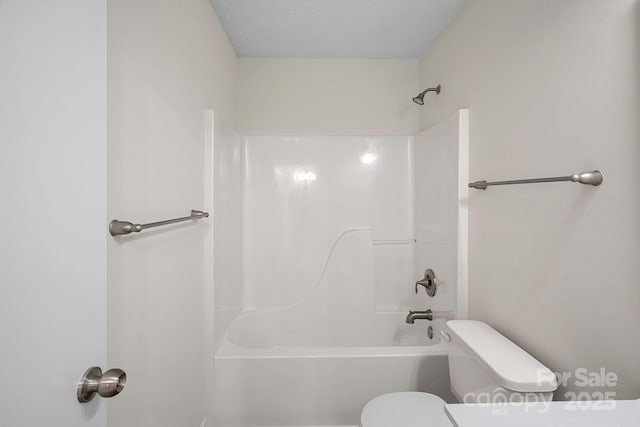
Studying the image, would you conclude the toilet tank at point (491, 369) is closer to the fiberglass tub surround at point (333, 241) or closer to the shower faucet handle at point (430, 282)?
the shower faucet handle at point (430, 282)

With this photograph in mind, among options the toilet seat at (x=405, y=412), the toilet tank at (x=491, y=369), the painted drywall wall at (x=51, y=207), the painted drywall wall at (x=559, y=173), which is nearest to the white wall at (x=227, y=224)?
the toilet seat at (x=405, y=412)

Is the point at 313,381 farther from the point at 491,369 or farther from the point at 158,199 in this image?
the point at 158,199

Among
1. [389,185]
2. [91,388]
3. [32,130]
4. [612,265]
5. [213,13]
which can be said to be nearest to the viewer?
[32,130]

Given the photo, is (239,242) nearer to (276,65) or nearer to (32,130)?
(276,65)

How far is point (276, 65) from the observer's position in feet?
7.72

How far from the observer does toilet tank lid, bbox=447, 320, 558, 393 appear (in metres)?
0.96

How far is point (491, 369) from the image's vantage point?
1042mm

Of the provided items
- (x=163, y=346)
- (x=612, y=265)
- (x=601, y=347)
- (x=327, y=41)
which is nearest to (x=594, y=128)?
(x=612, y=265)

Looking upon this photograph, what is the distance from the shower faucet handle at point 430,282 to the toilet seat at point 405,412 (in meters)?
0.70

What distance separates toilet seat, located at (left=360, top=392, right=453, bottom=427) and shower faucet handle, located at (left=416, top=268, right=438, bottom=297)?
0.70 metres

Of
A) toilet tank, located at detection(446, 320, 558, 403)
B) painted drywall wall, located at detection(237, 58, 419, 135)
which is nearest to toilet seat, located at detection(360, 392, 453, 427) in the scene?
toilet tank, located at detection(446, 320, 558, 403)

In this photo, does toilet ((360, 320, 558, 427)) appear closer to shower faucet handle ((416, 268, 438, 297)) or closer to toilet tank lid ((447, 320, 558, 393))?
toilet tank lid ((447, 320, 558, 393))

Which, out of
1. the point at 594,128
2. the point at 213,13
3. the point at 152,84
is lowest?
the point at 594,128

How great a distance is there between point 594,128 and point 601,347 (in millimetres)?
616
